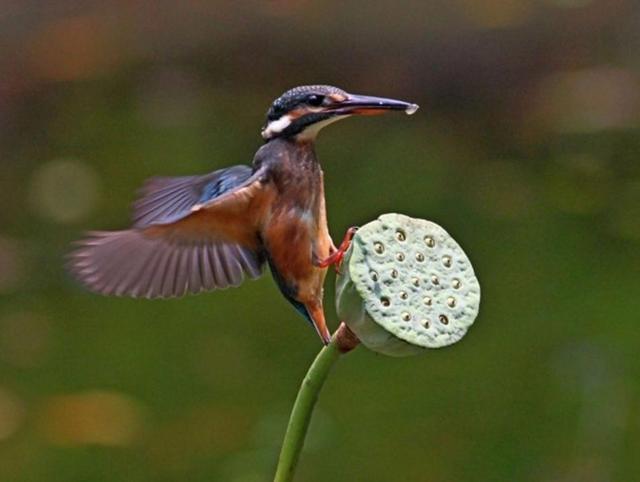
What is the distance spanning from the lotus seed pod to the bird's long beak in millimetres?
116

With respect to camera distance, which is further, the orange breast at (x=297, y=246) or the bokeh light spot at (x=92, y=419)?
the bokeh light spot at (x=92, y=419)

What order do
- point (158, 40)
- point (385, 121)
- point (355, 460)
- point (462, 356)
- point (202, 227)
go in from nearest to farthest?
point (202, 227)
point (355, 460)
point (462, 356)
point (385, 121)
point (158, 40)

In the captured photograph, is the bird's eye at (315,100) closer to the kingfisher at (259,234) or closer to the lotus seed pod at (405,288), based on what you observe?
the kingfisher at (259,234)

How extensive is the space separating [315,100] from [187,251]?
203mm

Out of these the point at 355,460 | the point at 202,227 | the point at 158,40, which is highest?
the point at 202,227

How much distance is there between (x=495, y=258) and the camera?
13.5 ft

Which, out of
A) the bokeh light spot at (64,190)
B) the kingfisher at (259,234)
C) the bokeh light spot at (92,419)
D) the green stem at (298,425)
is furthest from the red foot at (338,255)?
the bokeh light spot at (64,190)

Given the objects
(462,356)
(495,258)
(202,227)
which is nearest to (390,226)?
(202,227)

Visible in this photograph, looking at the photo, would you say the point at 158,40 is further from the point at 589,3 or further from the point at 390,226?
the point at 390,226

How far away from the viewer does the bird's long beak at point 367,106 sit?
5.16 ft

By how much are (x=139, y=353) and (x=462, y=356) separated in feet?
2.36

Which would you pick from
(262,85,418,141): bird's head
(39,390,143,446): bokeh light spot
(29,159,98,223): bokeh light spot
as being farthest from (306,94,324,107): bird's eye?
(29,159,98,223): bokeh light spot

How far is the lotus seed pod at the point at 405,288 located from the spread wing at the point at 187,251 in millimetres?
166

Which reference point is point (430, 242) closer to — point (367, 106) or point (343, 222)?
point (367, 106)
